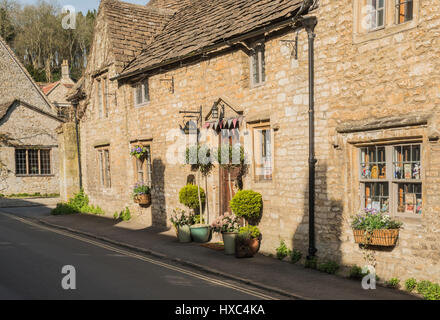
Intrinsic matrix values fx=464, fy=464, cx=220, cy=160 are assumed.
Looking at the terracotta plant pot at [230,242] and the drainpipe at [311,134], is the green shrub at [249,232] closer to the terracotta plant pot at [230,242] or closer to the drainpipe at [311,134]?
the terracotta plant pot at [230,242]

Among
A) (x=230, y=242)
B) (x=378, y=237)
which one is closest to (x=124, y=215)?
(x=230, y=242)

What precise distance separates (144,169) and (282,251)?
27.8 feet

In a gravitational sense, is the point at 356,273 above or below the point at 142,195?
below

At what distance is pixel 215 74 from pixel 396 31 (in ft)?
20.3

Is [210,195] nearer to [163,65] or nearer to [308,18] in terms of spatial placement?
[163,65]

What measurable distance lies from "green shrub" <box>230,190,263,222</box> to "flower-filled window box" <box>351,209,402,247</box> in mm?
3083

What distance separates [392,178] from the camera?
9172mm

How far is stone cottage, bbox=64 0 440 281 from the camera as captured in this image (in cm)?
857

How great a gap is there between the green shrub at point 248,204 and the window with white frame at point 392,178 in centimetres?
302

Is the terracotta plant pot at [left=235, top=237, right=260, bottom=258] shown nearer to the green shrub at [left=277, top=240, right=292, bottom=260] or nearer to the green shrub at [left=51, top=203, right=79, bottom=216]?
the green shrub at [left=277, top=240, right=292, bottom=260]

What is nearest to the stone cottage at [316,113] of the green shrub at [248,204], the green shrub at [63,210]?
the green shrub at [248,204]

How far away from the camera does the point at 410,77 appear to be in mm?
8641

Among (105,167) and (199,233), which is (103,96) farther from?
(199,233)

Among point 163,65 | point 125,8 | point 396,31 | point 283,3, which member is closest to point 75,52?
point 125,8
